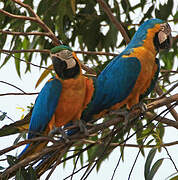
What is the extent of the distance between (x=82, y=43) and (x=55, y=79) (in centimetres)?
104

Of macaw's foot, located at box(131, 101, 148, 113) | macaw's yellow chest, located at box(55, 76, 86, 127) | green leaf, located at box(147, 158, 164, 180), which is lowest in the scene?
green leaf, located at box(147, 158, 164, 180)

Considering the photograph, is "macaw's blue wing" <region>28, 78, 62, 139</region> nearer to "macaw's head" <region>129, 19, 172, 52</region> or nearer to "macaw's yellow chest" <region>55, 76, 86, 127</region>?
"macaw's yellow chest" <region>55, 76, 86, 127</region>

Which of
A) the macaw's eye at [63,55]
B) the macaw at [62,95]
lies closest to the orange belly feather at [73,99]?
the macaw at [62,95]

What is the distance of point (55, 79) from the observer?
1715mm

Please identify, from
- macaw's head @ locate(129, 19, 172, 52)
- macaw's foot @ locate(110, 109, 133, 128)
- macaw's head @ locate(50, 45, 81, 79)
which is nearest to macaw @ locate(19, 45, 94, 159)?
macaw's head @ locate(50, 45, 81, 79)

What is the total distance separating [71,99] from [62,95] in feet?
0.16

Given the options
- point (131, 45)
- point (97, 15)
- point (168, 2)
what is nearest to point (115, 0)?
point (97, 15)

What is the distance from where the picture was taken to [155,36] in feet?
6.04

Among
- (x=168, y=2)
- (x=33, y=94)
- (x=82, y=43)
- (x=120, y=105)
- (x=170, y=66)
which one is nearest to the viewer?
(x=120, y=105)

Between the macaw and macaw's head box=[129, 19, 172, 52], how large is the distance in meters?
0.33

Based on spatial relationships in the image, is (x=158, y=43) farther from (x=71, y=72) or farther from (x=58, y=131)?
(x=58, y=131)

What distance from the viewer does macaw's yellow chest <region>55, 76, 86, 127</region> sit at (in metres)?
1.67

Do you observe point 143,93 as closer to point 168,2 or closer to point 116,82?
point 116,82

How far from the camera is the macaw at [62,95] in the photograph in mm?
1652
